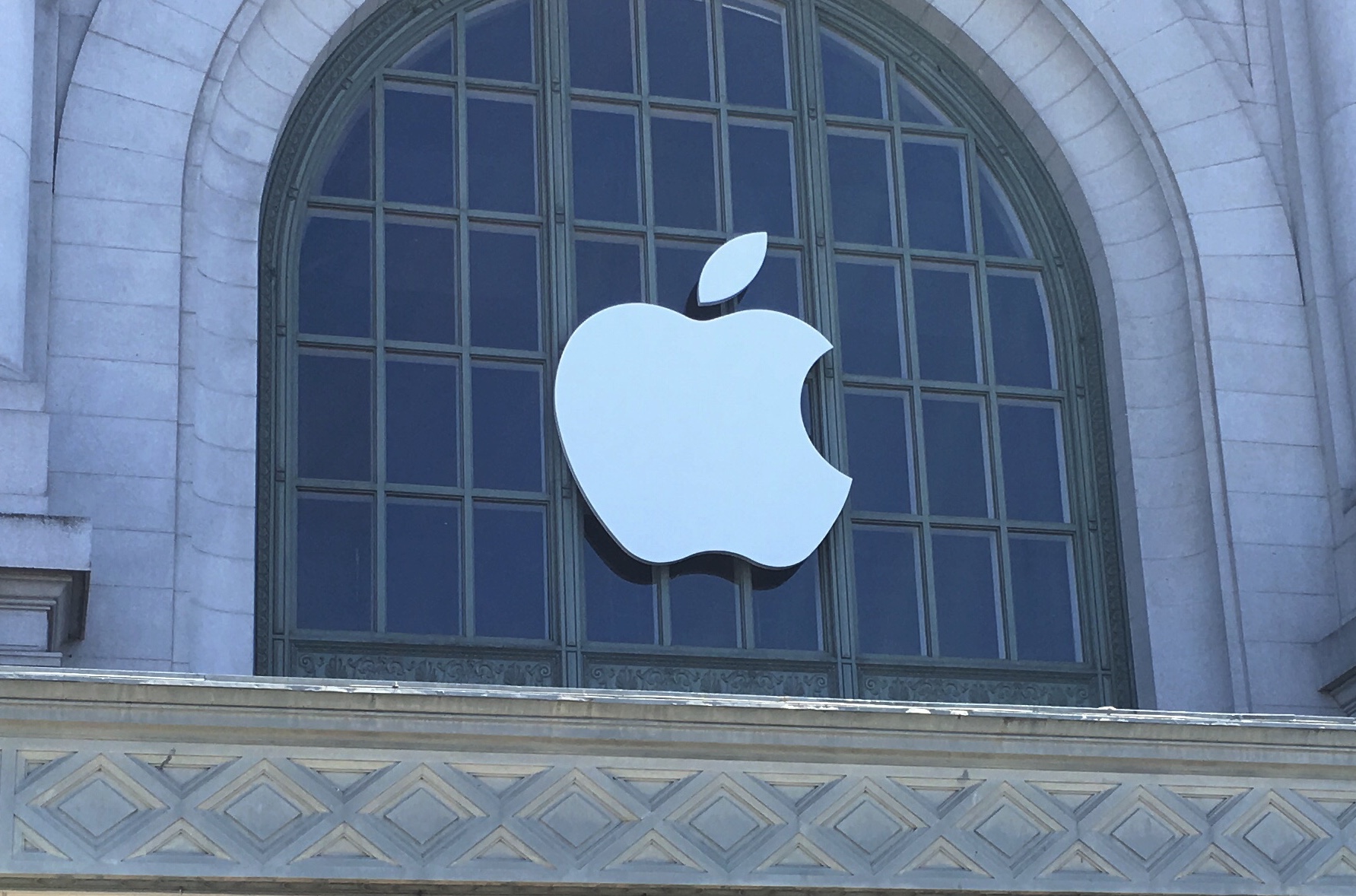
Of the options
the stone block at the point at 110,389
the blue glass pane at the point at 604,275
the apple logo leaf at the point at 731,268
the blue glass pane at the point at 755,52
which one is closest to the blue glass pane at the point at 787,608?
the apple logo leaf at the point at 731,268

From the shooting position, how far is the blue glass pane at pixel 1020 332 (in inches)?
757

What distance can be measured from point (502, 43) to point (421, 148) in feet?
3.99

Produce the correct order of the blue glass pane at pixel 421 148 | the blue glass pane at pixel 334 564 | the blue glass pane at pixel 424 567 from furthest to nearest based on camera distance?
1. the blue glass pane at pixel 421 148
2. the blue glass pane at pixel 424 567
3. the blue glass pane at pixel 334 564

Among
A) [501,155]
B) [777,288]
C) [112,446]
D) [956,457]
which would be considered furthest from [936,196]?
[112,446]

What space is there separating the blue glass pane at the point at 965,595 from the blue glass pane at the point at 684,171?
3.13 meters

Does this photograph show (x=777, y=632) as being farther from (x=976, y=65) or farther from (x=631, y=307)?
(x=976, y=65)

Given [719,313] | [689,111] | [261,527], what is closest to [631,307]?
[719,313]

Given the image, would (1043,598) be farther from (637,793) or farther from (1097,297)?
(637,793)

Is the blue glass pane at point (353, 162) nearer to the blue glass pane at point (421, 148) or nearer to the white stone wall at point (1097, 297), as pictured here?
the blue glass pane at point (421, 148)

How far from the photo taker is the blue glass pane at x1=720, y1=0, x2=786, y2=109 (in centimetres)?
1945

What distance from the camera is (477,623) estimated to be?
1734cm

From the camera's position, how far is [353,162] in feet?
60.5

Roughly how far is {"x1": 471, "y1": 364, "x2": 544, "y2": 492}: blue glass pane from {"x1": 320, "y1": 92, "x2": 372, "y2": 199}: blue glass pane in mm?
1700

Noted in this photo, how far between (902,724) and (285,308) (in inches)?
256
